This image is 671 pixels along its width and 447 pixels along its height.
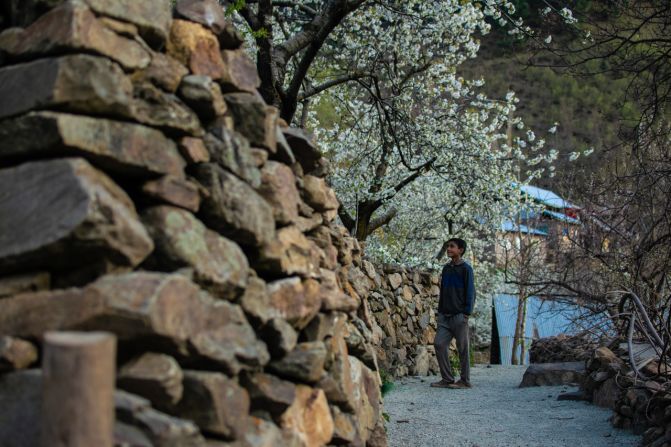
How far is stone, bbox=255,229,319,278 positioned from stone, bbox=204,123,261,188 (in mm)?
312

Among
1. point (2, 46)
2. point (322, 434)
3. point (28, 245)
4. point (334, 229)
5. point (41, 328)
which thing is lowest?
point (322, 434)

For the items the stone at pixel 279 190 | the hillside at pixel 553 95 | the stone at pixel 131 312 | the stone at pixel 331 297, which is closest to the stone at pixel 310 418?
the stone at pixel 331 297

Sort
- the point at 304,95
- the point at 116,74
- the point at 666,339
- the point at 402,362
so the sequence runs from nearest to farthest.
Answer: the point at 116,74, the point at 666,339, the point at 304,95, the point at 402,362

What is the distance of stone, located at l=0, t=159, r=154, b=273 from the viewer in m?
2.54

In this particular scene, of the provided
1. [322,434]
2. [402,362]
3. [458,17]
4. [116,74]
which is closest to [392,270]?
[402,362]

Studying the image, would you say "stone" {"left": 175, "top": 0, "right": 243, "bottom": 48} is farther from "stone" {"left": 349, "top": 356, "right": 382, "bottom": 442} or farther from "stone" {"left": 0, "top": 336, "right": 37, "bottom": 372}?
"stone" {"left": 349, "top": 356, "right": 382, "bottom": 442}

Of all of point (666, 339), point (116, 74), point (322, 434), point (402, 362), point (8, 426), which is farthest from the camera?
point (402, 362)

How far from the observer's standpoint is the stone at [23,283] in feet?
8.62

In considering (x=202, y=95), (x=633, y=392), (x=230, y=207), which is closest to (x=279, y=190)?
(x=230, y=207)

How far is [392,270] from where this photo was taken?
11.8 meters

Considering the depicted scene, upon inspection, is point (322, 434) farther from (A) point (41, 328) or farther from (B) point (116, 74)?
(B) point (116, 74)

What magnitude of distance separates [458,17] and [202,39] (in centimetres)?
933

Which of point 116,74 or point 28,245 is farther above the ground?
point 116,74

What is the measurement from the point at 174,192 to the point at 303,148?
1602mm
